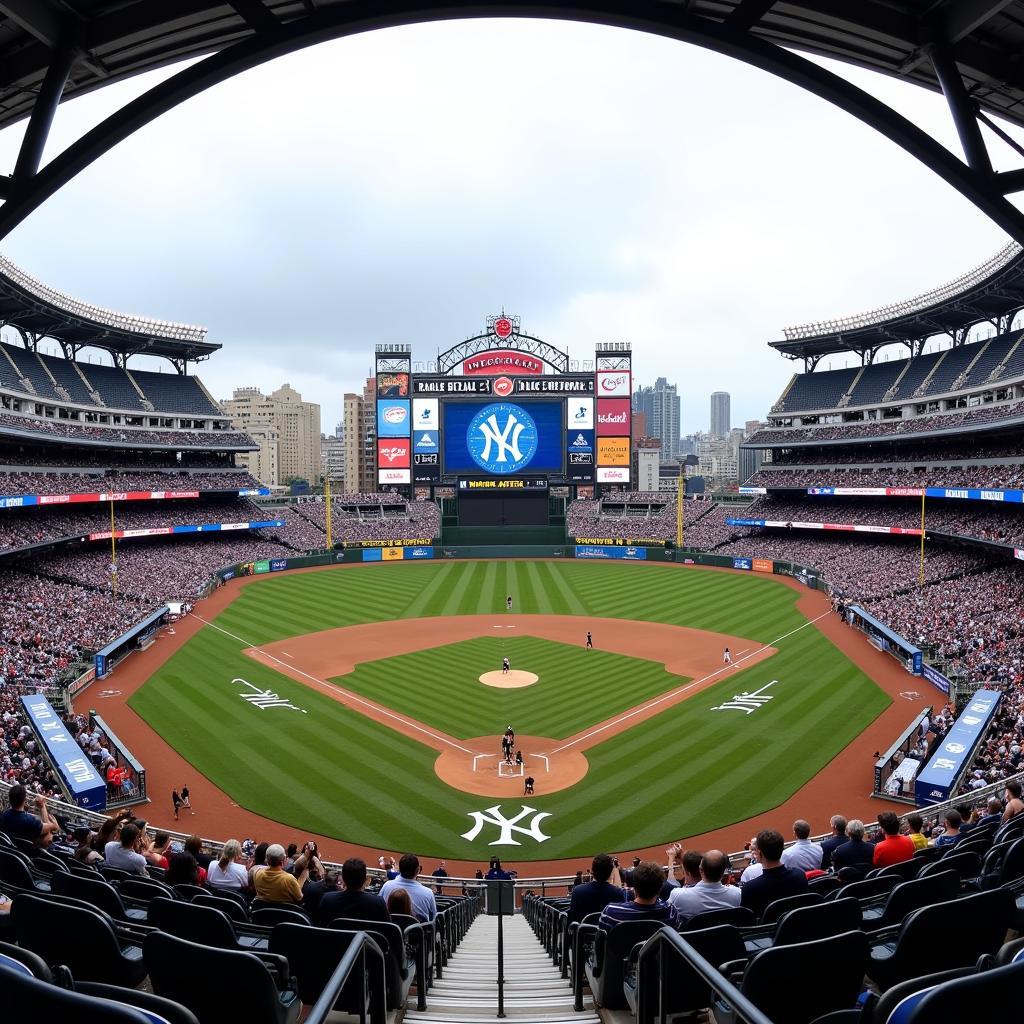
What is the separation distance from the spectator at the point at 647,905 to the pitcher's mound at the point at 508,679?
26.4 m

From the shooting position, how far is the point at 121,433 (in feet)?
217

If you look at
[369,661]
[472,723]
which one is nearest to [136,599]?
[369,661]

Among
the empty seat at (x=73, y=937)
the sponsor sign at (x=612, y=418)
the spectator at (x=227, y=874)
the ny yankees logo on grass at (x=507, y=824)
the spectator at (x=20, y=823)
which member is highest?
the sponsor sign at (x=612, y=418)

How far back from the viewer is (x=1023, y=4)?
5.11 m

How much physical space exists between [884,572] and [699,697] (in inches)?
1150

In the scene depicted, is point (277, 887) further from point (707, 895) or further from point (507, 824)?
point (507, 824)

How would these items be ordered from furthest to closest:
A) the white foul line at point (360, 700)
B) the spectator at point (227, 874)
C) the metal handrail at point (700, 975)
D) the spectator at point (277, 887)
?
the white foul line at point (360, 700) < the spectator at point (227, 874) < the spectator at point (277, 887) < the metal handrail at point (700, 975)

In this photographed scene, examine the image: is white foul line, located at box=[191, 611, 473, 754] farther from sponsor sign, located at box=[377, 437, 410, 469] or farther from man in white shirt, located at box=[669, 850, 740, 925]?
sponsor sign, located at box=[377, 437, 410, 469]

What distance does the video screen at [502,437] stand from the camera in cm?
7594

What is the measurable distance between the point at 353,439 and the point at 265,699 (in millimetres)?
155054

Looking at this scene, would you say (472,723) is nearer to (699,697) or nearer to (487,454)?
(699,697)

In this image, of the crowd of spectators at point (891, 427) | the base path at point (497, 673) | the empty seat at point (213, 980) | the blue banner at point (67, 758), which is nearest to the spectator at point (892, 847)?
the empty seat at point (213, 980)

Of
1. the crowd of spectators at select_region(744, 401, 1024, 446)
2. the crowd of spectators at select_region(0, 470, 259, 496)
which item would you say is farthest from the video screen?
the crowd of spectators at select_region(744, 401, 1024, 446)

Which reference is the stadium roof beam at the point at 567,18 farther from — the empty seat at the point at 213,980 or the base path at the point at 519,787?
the base path at the point at 519,787
